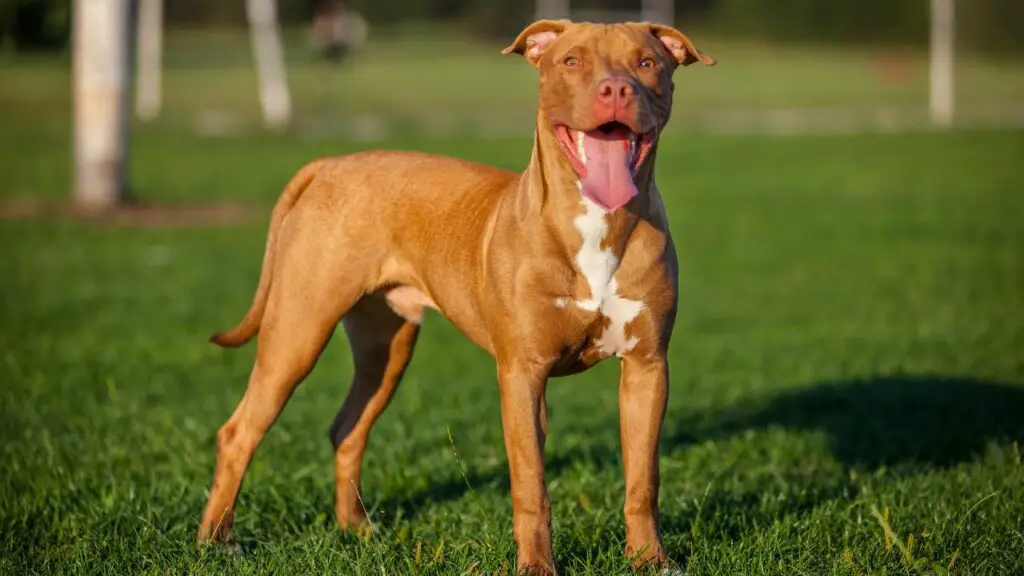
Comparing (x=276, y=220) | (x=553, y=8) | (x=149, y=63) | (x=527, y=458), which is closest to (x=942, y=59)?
(x=553, y=8)

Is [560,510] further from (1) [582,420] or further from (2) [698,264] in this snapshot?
(2) [698,264]

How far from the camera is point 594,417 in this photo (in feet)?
28.6

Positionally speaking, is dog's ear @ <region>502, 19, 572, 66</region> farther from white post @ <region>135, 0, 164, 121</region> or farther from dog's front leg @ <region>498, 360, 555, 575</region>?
white post @ <region>135, 0, 164, 121</region>

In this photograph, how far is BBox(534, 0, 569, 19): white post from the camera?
127 feet

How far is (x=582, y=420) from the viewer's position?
337 inches

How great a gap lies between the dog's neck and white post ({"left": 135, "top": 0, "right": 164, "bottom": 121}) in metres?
33.4

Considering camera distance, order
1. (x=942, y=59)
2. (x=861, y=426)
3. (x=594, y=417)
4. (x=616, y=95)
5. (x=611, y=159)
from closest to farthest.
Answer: (x=616, y=95) < (x=611, y=159) < (x=861, y=426) < (x=594, y=417) < (x=942, y=59)

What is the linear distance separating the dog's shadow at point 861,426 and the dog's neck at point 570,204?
4.65 ft

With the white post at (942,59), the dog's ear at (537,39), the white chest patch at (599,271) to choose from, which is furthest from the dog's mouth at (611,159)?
the white post at (942,59)

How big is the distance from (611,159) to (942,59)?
121ft

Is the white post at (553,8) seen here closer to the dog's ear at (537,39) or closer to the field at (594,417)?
the field at (594,417)

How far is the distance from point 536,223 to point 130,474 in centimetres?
281

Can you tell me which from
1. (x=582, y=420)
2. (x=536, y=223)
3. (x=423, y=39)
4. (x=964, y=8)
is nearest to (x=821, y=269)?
(x=582, y=420)

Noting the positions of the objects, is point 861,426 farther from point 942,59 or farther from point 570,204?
point 942,59
